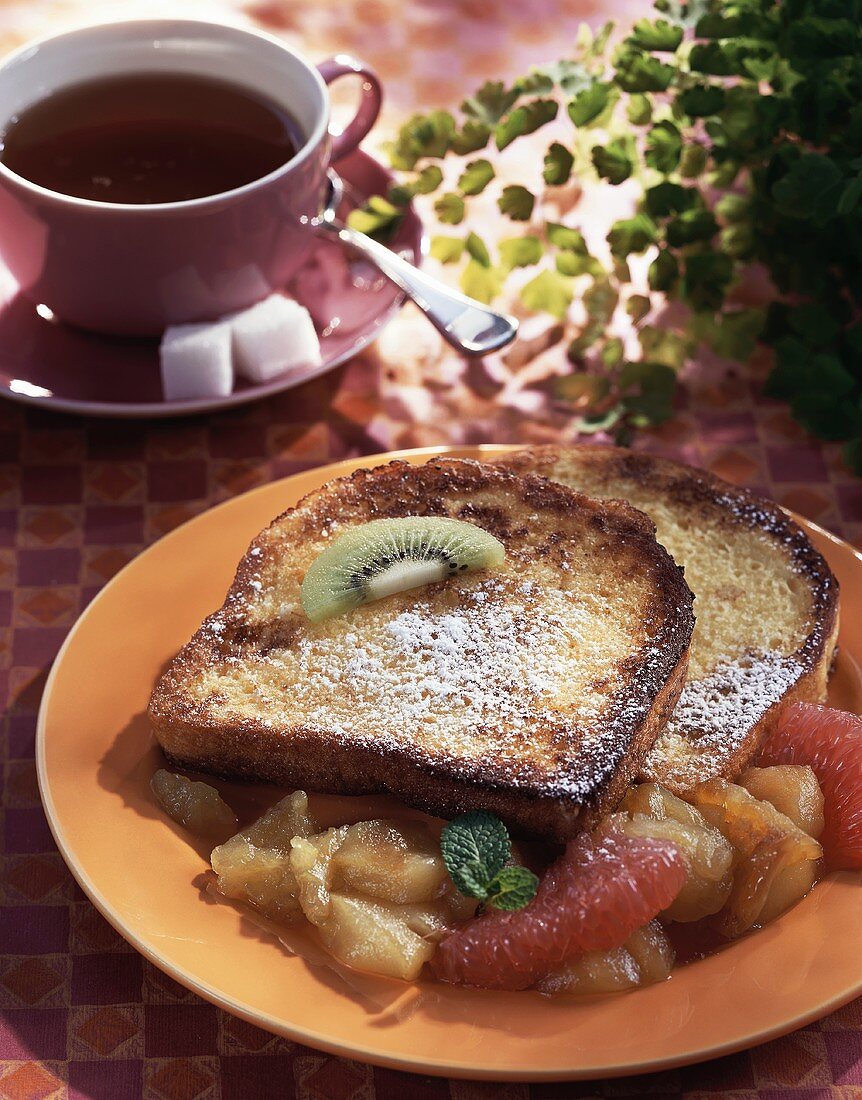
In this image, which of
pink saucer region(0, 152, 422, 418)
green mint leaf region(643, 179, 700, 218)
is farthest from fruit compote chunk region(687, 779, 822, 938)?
green mint leaf region(643, 179, 700, 218)

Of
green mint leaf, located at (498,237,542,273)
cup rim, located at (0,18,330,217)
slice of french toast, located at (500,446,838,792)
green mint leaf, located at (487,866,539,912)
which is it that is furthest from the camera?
green mint leaf, located at (498,237,542,273)

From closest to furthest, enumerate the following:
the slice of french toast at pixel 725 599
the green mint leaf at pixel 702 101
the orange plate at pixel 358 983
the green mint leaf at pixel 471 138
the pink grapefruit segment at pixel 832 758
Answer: the orange plate at pixel 358 983, the pink grapefruit segment at pixel 832 758, the slice of french toast at pixel 725 599, the green mint leaf at pixel 702 101, the green mint leaf at pixel 471 138

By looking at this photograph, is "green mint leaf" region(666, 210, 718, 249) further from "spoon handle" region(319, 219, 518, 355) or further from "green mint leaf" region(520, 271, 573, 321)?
"spoon handle" region(319, 219, 518, 355)

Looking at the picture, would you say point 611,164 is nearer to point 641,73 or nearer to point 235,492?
point 641,73

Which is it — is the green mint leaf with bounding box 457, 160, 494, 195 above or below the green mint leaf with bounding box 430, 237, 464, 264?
above

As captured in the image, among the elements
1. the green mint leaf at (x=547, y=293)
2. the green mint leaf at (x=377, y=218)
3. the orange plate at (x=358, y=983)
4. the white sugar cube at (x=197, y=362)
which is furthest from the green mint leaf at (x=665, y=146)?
the orange plate at (x=358, y=983)

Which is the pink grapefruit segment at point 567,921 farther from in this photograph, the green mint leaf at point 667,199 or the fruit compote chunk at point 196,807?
the green mint leaf at point 667,199
